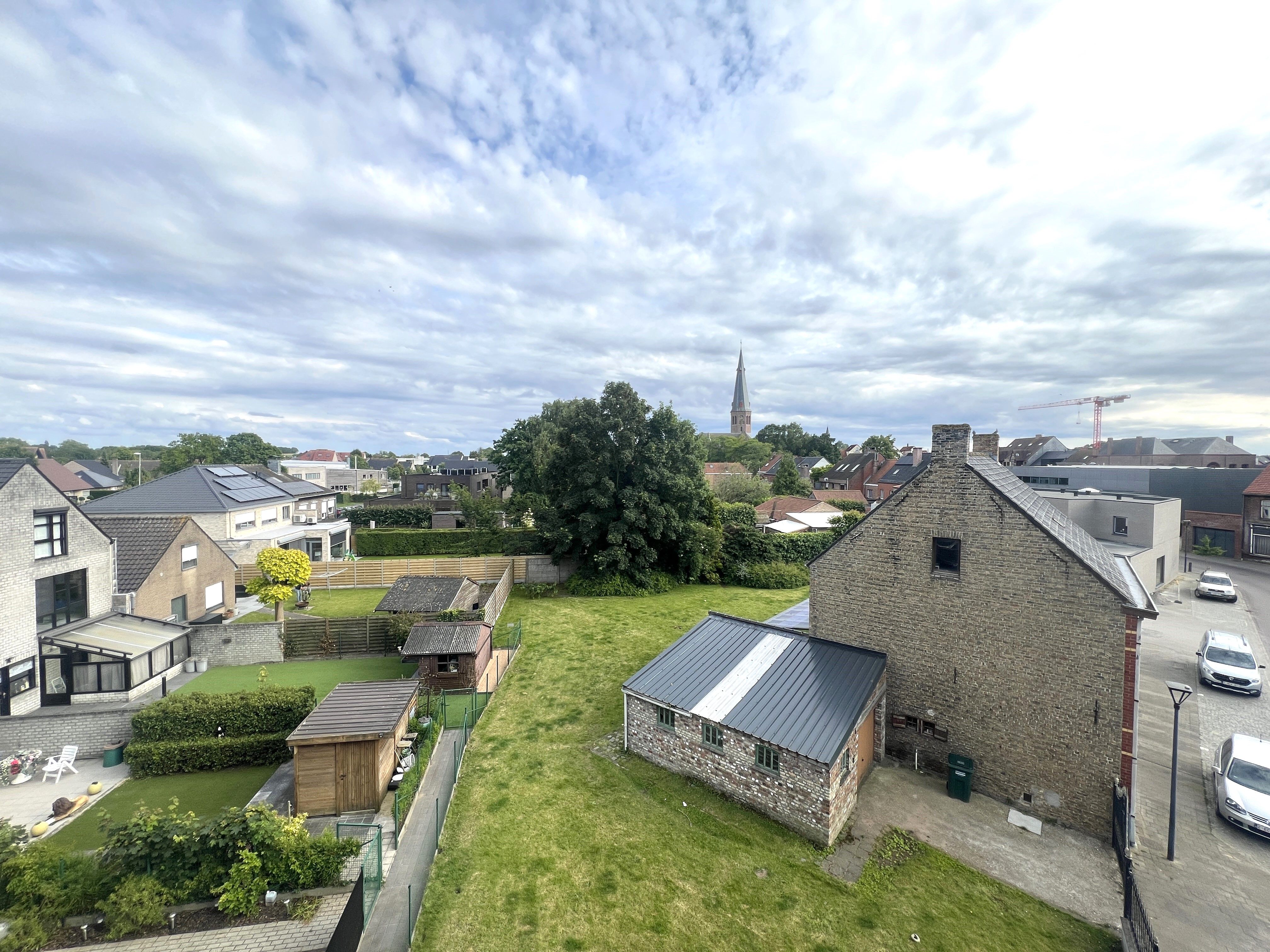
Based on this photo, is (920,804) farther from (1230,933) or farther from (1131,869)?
(1230,933)

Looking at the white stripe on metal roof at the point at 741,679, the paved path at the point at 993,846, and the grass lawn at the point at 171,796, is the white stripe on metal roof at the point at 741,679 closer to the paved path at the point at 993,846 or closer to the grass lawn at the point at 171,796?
the paved path at the point at 993,846

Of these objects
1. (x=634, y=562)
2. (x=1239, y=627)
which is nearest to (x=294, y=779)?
(x=634, y=562)

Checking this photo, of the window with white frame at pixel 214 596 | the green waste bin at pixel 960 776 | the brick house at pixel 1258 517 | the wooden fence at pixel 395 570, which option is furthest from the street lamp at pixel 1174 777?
the brick house at pixel 1258 517

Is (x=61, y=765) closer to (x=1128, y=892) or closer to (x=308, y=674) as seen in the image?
(x=308, y=674)

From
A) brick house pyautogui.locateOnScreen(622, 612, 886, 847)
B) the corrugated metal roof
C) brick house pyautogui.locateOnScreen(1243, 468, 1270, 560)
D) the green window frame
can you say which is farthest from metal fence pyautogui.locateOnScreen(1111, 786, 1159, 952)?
brick house pyautogui.locateOnScreen(1243, 468, 1270, 560)

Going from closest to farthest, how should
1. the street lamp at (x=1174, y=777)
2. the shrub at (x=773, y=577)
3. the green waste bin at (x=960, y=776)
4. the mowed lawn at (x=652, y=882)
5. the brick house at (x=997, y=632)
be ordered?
the mowed lawn at (x=652, y=882) < the street lamp at (x=1174, y=777) < the brick house at (x=997, y=632) < the green waste bin at (x=960, y=776) < the shrub at (x=773, y=577)

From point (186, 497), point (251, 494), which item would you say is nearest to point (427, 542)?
point (251, 494)

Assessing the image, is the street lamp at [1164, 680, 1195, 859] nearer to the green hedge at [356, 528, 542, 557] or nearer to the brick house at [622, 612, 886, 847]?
the brick house at [622, 612, 886, 847]

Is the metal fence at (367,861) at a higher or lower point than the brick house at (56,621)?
lower
